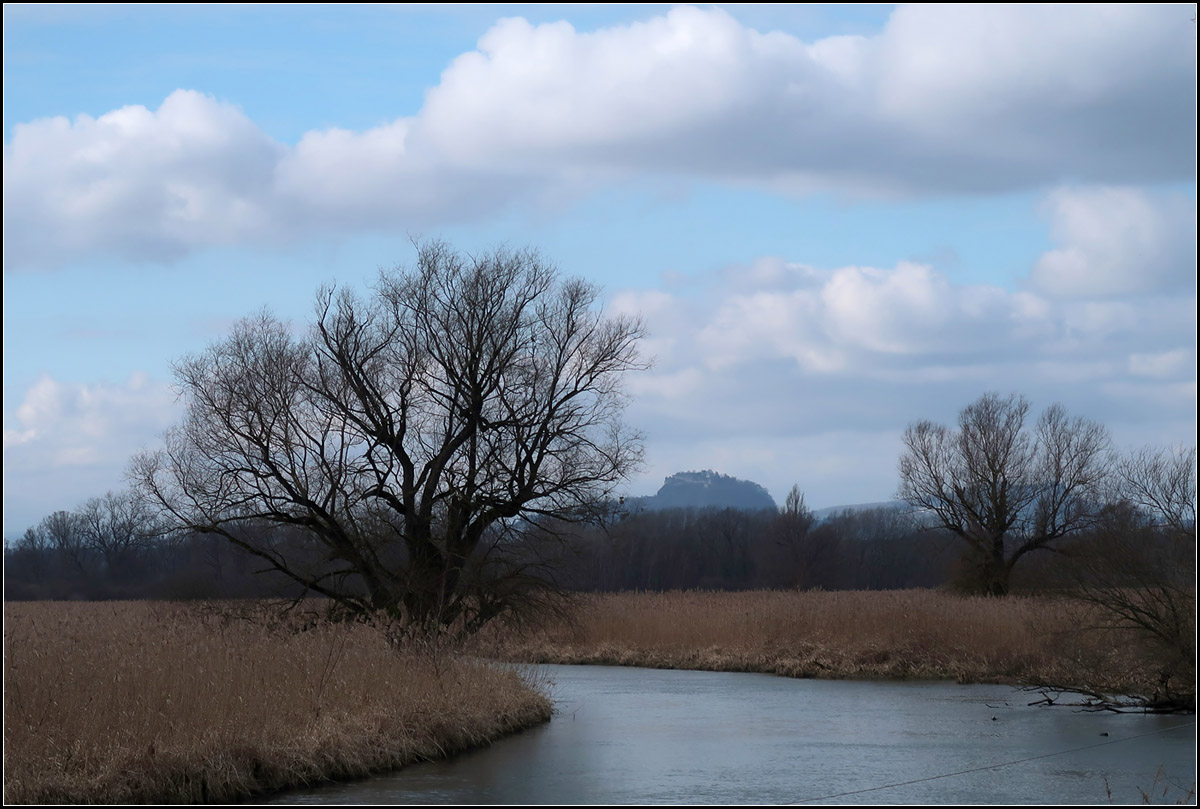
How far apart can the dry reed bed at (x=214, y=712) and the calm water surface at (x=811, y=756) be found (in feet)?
1.52

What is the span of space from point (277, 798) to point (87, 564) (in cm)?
4589

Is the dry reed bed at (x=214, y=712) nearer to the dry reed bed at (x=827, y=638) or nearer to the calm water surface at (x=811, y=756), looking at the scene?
the calm water surface at (x=811, y=756)

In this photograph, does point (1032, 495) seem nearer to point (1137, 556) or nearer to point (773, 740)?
point (1137, 556)

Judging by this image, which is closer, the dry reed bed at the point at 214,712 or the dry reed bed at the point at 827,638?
the dry reed bed at the point at 214,712

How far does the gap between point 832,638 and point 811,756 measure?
1373 cm

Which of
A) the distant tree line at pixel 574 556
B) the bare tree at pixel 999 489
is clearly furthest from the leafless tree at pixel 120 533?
the bare tree at pixel 999 489

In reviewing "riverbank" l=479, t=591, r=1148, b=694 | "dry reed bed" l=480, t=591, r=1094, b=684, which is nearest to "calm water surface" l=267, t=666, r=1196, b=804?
"riverbank" l=479, t=591, r=1148, b=694

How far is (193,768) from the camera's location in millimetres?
10570

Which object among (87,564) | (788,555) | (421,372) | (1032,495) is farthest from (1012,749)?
(788,555)

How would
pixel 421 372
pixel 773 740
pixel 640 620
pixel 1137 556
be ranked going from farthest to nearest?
pixel 640 620, pixel 421 372, pixel 1137 556, pixel 773 740

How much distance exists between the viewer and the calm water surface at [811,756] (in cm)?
1130

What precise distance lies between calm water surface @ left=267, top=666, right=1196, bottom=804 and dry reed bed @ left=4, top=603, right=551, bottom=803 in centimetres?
46

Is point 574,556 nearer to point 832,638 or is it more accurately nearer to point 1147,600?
point 832,638

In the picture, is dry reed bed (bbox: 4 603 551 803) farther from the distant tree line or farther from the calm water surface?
the distant tree line
